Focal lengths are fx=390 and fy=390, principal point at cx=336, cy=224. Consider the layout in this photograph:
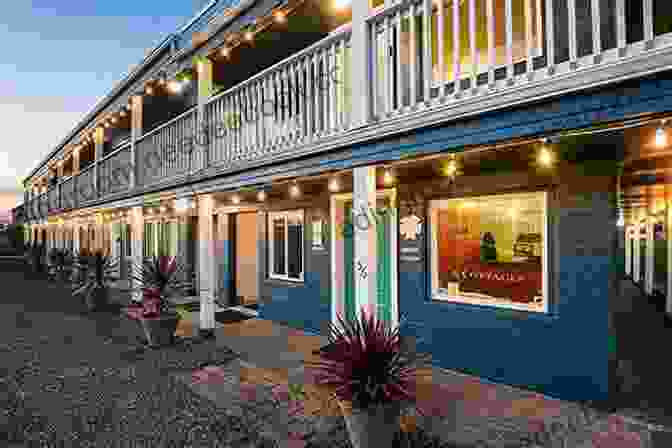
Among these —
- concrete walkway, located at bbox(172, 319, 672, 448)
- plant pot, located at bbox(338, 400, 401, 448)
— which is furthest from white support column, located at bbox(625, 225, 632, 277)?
plant pot, located at bbox(338, 400, 401, 448)

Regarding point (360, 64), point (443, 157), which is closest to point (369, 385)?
point (443, 157)

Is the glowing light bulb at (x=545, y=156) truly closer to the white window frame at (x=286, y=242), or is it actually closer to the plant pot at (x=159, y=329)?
the white window frame at (x=286, y=242)

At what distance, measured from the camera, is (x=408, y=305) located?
5773 mm

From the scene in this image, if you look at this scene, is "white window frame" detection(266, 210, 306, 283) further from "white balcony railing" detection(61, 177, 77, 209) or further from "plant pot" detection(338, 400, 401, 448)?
"white balcony railing" detection(61, 177, 77, 209)

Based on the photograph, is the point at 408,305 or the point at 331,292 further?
the point at 331,292

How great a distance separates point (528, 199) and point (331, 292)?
3.60 metres

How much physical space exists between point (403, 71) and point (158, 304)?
18.5ft

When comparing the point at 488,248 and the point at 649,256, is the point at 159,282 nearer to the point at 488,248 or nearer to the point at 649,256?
the point at 488,248

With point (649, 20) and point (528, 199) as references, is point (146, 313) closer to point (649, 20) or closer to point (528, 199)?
point (528, 199)

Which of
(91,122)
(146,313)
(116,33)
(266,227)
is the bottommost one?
(146,313)

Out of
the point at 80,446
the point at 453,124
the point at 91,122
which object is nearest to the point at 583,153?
the point at 453,124

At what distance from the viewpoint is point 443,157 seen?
4098 mm

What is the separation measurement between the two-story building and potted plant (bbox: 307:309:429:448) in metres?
0.69

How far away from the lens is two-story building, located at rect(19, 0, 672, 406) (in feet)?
10.0
